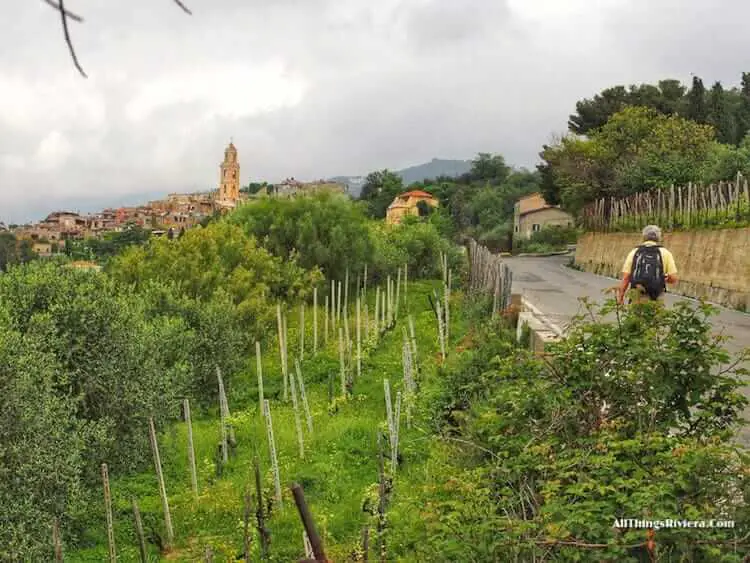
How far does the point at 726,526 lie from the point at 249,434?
10276 mm

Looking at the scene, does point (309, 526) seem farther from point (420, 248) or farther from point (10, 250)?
point (420, 248)

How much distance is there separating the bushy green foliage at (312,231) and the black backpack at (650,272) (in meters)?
21.6

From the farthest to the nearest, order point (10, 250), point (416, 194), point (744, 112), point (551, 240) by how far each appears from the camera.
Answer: point (416, 194), point (551, 240), point (744, 112), point (10, 250)

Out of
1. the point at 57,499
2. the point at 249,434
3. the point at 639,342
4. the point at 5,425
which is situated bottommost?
the point at 249,434

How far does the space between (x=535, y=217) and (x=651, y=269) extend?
186 feet

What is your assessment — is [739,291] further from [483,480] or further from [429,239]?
[429,239]

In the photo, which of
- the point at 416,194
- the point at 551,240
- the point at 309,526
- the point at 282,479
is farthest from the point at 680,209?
the point at 416,194

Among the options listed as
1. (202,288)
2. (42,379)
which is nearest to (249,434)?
(42,379)

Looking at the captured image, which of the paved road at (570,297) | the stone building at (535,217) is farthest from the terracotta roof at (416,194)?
the paved road at (570,297)

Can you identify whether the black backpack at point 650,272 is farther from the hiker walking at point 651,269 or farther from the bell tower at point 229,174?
the bell tower at point 229,174

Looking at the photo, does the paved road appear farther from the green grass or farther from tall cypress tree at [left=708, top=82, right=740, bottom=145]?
tall cypress tree at [left=708, top=82, right=740, bottom=145]

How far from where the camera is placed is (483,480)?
523cm

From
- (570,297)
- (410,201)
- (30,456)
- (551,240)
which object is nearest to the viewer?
(30,456)

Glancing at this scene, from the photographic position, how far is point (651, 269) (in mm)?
7797
